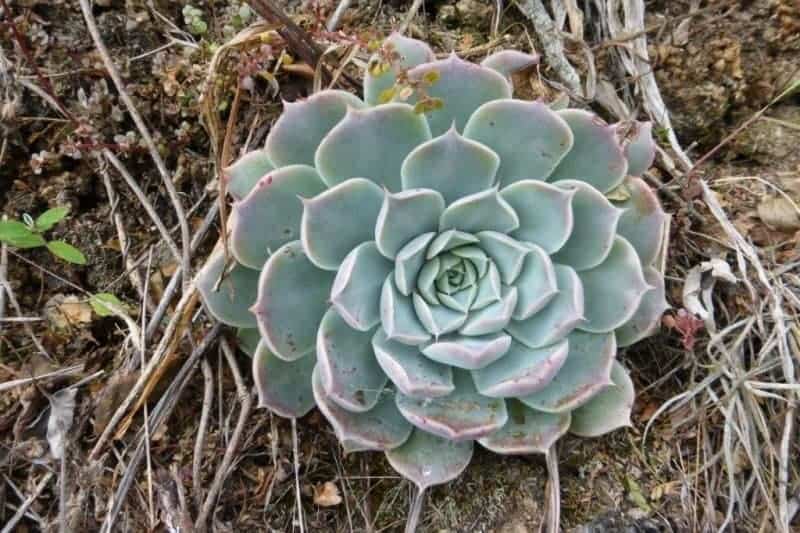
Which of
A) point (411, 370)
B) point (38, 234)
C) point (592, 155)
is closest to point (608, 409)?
point (411, 370)

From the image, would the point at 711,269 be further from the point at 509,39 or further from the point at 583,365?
the point at 509,39

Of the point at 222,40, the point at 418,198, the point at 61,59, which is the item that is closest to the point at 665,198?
the point at 418,198

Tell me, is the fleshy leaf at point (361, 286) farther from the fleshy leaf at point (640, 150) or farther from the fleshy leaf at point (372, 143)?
the fleshy leaf at point (640, 150)

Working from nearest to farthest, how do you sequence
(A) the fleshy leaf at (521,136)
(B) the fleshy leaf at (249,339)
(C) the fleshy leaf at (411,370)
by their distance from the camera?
1. (C) the fleshy leaf at (411,370)
2. (A) the fleshy leaf at (521,136)
3. (B) the fleshy leaf at (249,339)

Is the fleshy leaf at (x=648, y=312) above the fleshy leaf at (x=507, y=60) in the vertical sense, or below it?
below

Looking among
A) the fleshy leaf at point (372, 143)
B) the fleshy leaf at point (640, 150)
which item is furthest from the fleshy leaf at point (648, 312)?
the fleshy leaf at point (372, 143)
